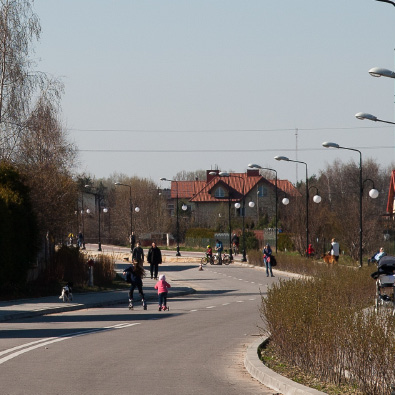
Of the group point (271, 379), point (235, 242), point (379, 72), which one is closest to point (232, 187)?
point (235, 242)

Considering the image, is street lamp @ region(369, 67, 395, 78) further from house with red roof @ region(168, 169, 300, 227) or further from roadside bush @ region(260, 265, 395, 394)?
house with red roof @ region(168, 169, 300, 227)

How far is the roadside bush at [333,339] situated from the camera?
9.08 m

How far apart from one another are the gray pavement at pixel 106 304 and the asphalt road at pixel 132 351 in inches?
6.9

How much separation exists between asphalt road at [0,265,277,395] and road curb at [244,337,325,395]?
11 centimetres

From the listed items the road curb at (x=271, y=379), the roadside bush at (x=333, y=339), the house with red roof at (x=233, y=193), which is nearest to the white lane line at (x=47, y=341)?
the road curb at (x=271, y=379)

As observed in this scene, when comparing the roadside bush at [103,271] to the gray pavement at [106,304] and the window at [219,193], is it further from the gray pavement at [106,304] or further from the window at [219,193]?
the window at [219,193]

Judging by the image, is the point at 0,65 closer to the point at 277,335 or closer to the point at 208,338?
the point at 208,338

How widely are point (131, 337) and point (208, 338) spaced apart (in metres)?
1.54

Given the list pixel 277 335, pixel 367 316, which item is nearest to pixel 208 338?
pixel 277 335

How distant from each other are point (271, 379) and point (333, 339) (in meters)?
0.99

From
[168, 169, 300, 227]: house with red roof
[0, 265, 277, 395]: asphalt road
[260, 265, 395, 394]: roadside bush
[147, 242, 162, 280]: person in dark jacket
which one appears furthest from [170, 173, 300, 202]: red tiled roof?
[260, 265, 395, 394]: roadside bush

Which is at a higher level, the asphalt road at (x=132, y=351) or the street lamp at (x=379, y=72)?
the street lamp at (x=379, y=72)

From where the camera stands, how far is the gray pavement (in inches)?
403

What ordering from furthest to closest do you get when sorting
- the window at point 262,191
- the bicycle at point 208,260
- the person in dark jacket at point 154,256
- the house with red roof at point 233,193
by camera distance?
the window at point 262,191 < the house with red roof at point 233,193 < the bicycle at point 208,260 < the person in dark jacket at point 154,256
